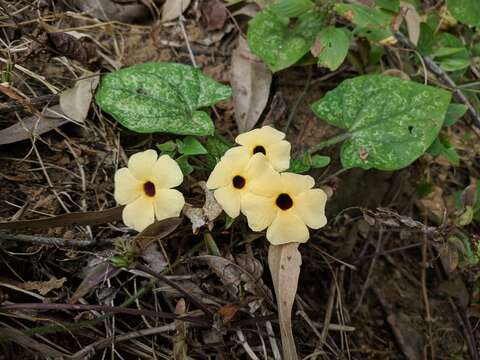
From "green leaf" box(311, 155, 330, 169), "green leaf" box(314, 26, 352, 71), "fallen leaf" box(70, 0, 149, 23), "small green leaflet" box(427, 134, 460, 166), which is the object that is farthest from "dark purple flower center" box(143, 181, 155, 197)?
"small green leaflet" box(427, 134, 460, 166)

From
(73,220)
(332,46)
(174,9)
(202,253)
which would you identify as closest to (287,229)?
(202,253)

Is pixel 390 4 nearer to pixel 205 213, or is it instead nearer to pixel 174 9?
pixel 174 9

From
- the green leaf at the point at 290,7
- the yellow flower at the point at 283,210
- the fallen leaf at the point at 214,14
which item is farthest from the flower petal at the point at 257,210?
the fallen leaf at the point at 214,14

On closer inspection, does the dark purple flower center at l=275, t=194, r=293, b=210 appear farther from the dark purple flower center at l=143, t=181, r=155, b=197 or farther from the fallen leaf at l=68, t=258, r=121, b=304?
the fallen leaf at l=68, t=258, r=121, b=304

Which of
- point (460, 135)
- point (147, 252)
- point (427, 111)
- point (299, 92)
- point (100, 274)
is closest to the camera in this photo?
point (100, 274)

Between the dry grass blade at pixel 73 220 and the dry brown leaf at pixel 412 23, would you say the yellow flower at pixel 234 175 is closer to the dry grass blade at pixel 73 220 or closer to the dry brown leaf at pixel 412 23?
the dry grass blade at pixel 73 220

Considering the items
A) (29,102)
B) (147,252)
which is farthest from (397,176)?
(29,102)

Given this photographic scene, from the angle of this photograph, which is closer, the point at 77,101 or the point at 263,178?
the point at 263,178

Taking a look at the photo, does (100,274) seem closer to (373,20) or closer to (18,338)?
(18,338)
